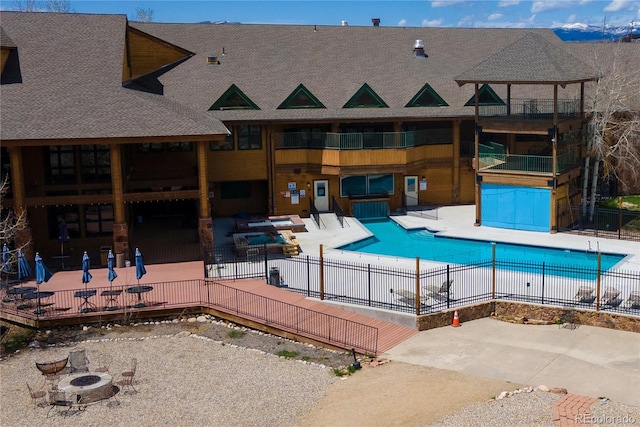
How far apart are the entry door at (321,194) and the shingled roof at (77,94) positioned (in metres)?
9.34

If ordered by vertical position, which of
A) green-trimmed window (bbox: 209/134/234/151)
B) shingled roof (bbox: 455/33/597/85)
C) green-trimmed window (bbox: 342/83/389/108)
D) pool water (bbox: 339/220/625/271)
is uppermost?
shingled roof (bbox: 455/33/597/85)

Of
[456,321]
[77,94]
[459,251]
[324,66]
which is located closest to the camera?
[456,321]

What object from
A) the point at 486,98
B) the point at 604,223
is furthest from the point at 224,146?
the point at 604,223

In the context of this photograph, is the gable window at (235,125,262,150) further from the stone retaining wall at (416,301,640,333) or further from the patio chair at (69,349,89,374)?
the patio chair at (69,349,89,374)

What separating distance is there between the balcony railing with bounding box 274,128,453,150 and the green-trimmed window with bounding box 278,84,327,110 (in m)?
1.49

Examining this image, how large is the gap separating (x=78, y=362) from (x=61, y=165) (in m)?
14.6

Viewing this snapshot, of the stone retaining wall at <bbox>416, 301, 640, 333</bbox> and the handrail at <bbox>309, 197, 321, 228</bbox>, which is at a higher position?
the handrail at <bbox>309, 197, 321, 228</bbox>

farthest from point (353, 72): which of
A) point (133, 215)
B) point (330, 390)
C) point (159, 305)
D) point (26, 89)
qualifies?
point (330, 390)

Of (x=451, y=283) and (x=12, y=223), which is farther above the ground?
(x=12, y=223)

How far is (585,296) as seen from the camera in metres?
25.8

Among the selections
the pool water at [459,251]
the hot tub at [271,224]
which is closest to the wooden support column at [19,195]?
the hot tub at [271,224]

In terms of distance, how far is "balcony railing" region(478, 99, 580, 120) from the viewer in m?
38.6

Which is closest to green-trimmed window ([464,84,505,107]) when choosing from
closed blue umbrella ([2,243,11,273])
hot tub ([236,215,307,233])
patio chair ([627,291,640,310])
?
hot tub ([236,215,307,233])

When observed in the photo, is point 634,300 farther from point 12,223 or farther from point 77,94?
point 12,223
